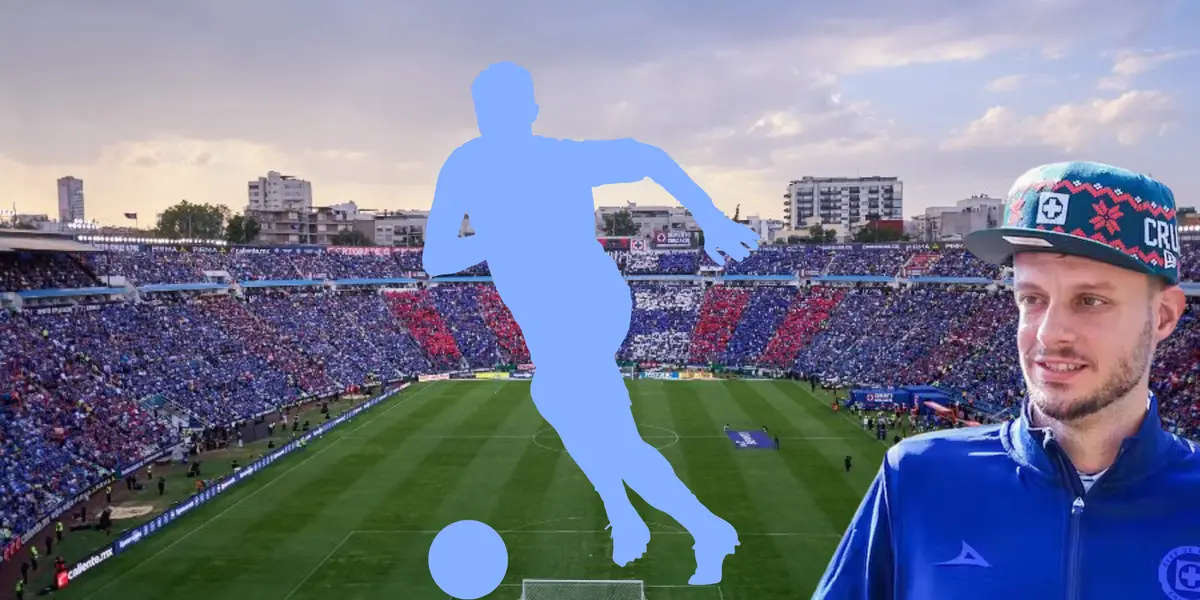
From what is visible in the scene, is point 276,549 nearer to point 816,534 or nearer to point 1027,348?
point 816,534

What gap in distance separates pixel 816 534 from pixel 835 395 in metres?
25.6

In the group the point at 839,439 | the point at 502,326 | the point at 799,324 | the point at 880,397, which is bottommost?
the point at 839,439

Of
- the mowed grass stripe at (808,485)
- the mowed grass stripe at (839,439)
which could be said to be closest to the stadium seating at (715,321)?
the mowed grass stripe at (839,439)

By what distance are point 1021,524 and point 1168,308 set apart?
2.75 feet

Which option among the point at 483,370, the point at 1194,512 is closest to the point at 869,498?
the point at 1194,512

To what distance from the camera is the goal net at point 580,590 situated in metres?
19.3

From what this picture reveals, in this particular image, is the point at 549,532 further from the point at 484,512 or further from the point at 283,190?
the point at 283,190

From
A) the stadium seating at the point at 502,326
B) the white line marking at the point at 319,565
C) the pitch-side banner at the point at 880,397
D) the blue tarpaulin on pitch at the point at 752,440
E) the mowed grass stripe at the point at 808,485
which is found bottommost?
→ the white line marking at the point at 319,565

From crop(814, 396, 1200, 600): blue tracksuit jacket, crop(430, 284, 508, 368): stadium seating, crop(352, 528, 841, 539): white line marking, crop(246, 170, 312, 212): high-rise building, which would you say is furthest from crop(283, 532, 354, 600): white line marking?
crop(246, 170, 312, 212): high-rise building

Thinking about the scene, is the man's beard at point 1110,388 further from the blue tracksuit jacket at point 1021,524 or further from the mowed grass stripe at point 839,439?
the mowed grass stripe at point 839,439

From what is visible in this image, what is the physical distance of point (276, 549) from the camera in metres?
25.6

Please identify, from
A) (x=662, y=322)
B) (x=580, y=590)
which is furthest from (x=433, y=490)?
(x=662, y=322)

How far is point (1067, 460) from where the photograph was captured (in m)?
2.48

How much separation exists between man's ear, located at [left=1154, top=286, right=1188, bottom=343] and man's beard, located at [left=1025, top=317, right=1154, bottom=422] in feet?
0.27
